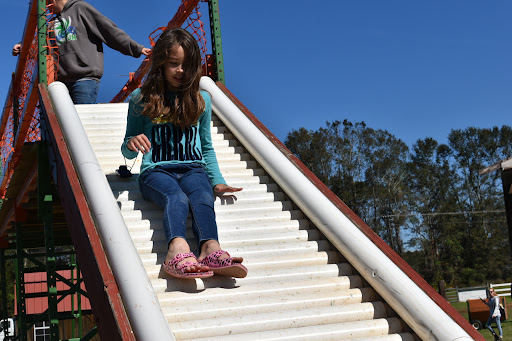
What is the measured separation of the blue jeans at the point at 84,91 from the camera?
7082 millimetres

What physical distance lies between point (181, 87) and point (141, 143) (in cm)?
53

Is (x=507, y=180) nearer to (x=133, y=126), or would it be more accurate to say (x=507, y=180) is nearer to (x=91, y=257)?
(x=133, y=126)

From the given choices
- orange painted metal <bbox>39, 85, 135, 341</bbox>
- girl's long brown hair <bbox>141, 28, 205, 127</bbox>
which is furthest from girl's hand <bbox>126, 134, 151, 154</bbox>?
orange painted metal <bbox>39, 85, 135, 341</bbox>

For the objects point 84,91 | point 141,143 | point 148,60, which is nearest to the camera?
point 141,143

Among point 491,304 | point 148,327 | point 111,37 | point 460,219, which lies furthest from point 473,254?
point 148,327

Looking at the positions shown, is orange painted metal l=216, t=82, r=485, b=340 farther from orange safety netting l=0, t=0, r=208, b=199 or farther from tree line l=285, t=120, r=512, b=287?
tree line l=285, t=120, r=512, b=287

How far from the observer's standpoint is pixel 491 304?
15.4 metres

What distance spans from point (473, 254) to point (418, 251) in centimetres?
445

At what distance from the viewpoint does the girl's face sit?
468 centimetres

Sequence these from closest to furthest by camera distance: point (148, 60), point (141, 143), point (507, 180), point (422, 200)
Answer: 1. point (141, 143)
2. point (507, 180)
3. point (148, 60)
4. point (422, 200)

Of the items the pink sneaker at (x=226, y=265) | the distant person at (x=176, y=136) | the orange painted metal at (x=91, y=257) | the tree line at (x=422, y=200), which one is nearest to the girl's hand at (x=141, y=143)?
the distant person at (x=176, y=136)

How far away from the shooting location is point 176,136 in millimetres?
4832

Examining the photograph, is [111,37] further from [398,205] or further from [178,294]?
[398,205]

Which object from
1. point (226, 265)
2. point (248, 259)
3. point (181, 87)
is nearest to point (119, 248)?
point (226, 265)
